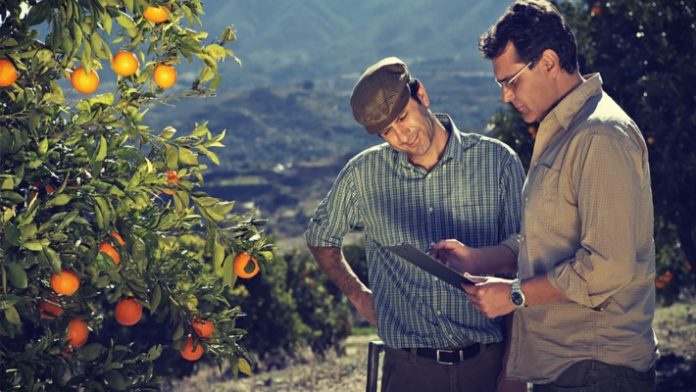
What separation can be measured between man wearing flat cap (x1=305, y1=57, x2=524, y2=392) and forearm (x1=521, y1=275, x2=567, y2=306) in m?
0.84

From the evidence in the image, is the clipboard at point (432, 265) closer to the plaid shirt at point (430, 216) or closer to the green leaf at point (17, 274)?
the plaid shirt at point (430, 216)

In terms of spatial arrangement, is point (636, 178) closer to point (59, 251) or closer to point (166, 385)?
point (59, 251)

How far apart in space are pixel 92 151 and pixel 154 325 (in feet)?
31.0

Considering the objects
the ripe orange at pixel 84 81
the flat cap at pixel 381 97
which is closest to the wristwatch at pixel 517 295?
the flat cap at pixel 381 97

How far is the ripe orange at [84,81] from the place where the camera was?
13.4 ft

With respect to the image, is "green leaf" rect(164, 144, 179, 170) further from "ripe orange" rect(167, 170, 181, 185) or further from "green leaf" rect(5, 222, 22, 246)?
"green leaf" rect(5, 222, 22, 246)

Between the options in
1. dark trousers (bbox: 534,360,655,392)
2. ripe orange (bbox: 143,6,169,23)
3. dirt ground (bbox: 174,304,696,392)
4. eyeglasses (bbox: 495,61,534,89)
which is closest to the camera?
dark trousers (bbox: 534,360,655,392)

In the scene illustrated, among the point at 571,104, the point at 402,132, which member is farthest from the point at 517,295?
the point at 402,132

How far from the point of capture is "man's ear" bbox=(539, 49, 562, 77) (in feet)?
11.1

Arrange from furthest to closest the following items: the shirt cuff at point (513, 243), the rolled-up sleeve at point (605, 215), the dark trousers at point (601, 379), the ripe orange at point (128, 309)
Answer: the ripe orange at point (128, 309), the shirt cuff at point (513, 243), the dark trousers at point (601, 379), the rolled-up sleeve at point (605, 215)

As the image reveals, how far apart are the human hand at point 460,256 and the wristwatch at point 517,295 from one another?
64cm

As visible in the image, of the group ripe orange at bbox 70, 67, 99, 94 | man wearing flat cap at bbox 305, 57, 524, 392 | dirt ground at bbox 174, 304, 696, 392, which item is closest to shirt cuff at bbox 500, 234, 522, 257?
man wearing flat cap at bbox 305, 57, 524, 392

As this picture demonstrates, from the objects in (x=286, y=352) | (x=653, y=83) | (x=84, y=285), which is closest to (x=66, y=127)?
(x=84, y=285)

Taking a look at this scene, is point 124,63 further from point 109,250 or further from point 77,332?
point 77,332
